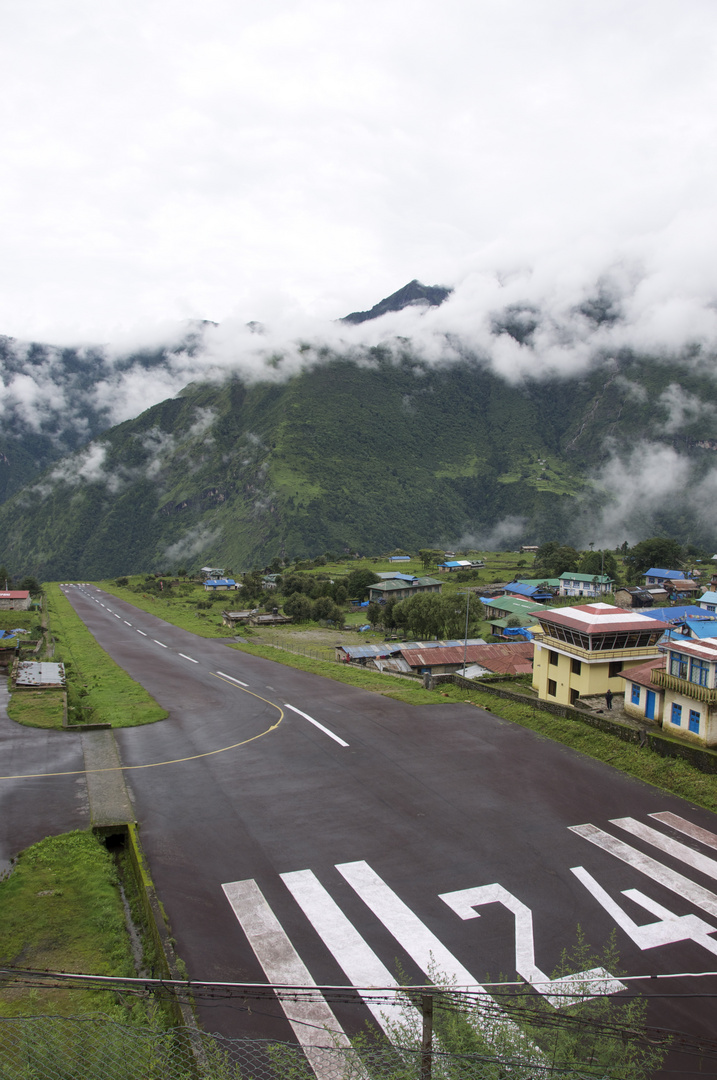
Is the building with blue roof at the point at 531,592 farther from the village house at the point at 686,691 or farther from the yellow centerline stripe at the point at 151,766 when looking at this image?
the yellow centerline stripe at the point at 151,766

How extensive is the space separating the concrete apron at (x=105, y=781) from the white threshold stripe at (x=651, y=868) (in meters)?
12.0

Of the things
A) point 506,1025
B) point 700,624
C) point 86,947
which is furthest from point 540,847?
point 700,624

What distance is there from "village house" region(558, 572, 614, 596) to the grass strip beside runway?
63225 mm

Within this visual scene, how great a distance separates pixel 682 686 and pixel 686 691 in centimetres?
24

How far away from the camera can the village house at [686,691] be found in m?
19.8

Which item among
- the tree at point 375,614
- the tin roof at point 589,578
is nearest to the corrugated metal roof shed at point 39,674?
the tree at point 375,614

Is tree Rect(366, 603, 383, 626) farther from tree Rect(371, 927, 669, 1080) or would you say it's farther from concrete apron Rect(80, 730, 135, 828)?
tree Rect(371, 927, 669, 1080)

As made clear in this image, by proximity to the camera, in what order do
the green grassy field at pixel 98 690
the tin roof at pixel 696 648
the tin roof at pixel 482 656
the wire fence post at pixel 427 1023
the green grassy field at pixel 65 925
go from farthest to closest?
the tin roof at pixel 482 656, the green grassy field at pixel 98 690, the tin roof at pixel 696 648, the green grassy field at pixel 65 925, the wire fence post at pixel 427 1023

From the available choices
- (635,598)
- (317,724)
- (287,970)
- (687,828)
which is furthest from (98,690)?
(635,598)

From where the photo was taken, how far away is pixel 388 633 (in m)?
70.4

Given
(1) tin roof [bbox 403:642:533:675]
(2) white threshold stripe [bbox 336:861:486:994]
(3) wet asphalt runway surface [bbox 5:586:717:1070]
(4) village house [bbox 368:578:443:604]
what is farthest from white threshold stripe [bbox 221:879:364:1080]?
(4) village house [bbox 368:578:443:604]

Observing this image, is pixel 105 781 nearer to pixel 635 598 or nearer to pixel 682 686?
pixel 682 686

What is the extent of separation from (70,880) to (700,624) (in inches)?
1519

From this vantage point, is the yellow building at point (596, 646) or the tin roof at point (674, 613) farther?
the tin roof at point (674, 613)
